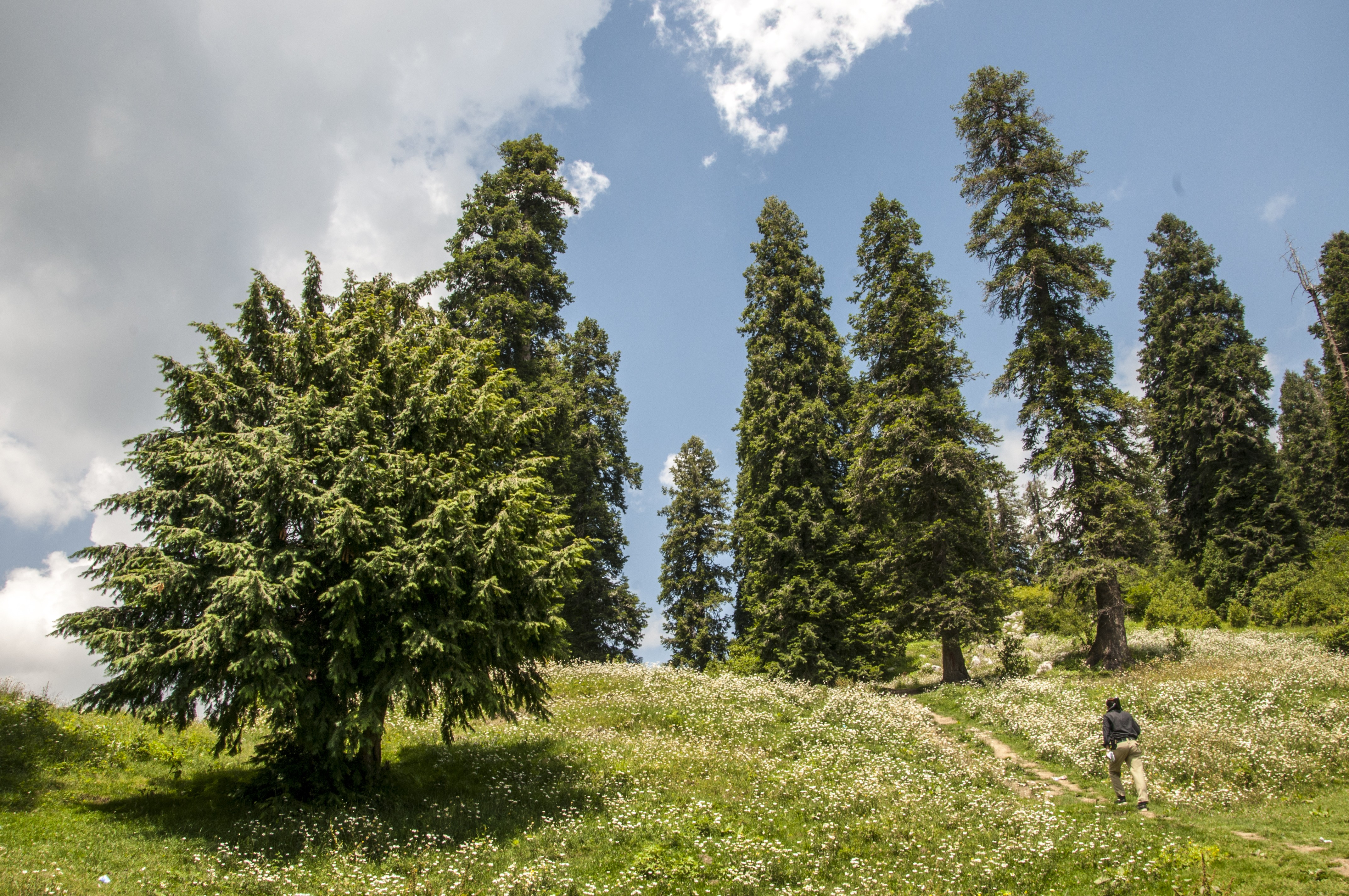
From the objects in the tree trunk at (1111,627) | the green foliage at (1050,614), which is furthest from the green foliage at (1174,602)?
the tree trunk at (1111,627)

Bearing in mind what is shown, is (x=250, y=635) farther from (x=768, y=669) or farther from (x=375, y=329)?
(x=768, y=669)

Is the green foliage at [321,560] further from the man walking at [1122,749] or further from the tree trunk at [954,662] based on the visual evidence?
the tree trunk at [954,662]

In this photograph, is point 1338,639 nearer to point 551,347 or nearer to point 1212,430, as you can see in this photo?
point 1212,430

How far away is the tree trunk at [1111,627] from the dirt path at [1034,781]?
7691 millimetres

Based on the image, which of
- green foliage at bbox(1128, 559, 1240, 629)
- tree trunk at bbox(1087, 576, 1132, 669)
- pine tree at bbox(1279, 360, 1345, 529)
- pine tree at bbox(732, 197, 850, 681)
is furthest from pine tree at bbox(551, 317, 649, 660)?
pine tree at bbox(1279, 360, 1345, 529)

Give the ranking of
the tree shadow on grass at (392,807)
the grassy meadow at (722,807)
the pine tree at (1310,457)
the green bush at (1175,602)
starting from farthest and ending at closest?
1. the pine tree at (1310,457)
2. the green bush at (1175,602)
3. the tree shadow on grass at (392,807)
4. the grassy meadow at (722,807)

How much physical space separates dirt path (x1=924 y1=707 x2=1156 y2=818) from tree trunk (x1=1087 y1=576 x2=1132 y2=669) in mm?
7691

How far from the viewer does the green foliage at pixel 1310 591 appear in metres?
24.9

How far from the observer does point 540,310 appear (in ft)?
86.7

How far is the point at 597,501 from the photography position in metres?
29.0

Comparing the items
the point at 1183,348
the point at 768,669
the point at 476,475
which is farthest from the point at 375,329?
the point at 1183,348

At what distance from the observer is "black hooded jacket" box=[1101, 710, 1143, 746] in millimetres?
11500

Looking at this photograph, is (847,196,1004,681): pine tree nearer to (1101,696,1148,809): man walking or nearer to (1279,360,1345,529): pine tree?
(1101,696,1148,809): man walking

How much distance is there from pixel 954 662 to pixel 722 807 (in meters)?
14.9
